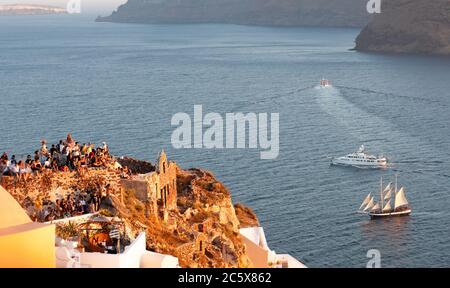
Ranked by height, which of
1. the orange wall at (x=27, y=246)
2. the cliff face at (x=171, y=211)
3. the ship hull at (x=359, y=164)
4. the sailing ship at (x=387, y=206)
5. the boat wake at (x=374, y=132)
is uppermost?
the orange wall at (x=27, y=246)

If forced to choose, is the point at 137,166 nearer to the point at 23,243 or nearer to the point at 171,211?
the point at 171,211

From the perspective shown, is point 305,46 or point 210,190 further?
point 305,46

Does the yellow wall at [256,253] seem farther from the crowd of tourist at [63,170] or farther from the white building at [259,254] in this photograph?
the crowd of tourist at [63,170]

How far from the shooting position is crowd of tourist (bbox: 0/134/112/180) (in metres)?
16.7

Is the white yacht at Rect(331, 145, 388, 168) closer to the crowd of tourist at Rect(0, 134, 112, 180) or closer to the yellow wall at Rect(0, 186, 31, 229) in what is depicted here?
the crowd of tourist at Rect(0, 134, 112, 180)

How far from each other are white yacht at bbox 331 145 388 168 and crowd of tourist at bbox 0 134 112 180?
3396 cm

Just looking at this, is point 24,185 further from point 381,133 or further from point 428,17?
point 428,17

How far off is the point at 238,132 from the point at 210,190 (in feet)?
123

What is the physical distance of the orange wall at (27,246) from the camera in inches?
418

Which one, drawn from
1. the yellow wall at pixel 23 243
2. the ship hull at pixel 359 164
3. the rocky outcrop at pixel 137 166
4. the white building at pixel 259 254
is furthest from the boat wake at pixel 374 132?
the yellow wall at pixel 23 243

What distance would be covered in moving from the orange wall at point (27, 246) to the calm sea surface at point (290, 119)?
24115 millimetres

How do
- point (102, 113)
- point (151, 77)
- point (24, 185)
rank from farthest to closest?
point (151, 77) < point (102, 113) < point (24, 185)
